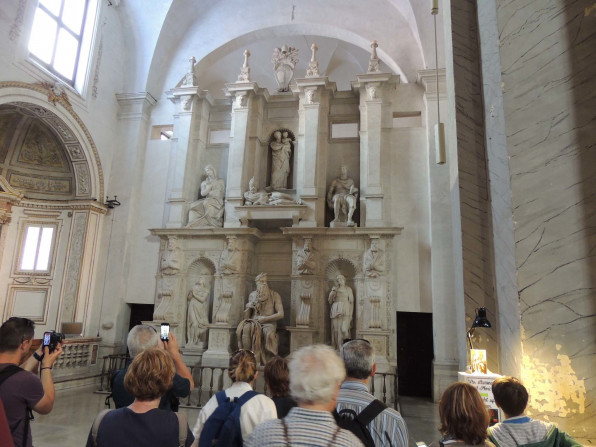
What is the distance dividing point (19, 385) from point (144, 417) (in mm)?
819

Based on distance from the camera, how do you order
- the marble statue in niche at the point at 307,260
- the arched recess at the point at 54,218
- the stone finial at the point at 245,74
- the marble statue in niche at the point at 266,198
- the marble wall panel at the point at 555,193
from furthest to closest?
the stone finial at the point at 245,74
the marble statue in niche at the point at 266,198
the arched recess at the point at 54,218
the marble statue in niche at the point at 307,260
the marble wall panel at the point at 555,193

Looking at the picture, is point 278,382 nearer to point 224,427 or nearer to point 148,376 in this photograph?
point 224,427

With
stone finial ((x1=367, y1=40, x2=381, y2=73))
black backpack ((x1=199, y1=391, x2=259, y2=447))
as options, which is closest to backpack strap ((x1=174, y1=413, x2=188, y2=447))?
black backpack ((x1=199, y1=391, x2=259, y2=447))

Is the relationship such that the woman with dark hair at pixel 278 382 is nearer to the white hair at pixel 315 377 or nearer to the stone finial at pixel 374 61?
the white hair at pixel 315 377

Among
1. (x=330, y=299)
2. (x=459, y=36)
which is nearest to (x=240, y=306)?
(x=330, y=299)

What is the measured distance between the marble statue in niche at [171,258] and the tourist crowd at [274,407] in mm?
8539

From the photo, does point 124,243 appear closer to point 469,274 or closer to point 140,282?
point 140,282

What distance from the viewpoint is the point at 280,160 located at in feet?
39.5

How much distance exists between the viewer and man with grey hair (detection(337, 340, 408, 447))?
214 cm

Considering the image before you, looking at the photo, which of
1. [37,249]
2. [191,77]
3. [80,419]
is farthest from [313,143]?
[80,419]

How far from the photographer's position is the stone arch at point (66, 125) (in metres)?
9.43

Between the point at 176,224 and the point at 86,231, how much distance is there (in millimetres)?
2204

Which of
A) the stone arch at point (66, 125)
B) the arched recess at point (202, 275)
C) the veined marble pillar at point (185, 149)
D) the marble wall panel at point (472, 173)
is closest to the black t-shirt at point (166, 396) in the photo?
the marble wall panel at point (472, 173)

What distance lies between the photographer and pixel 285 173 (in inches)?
469
